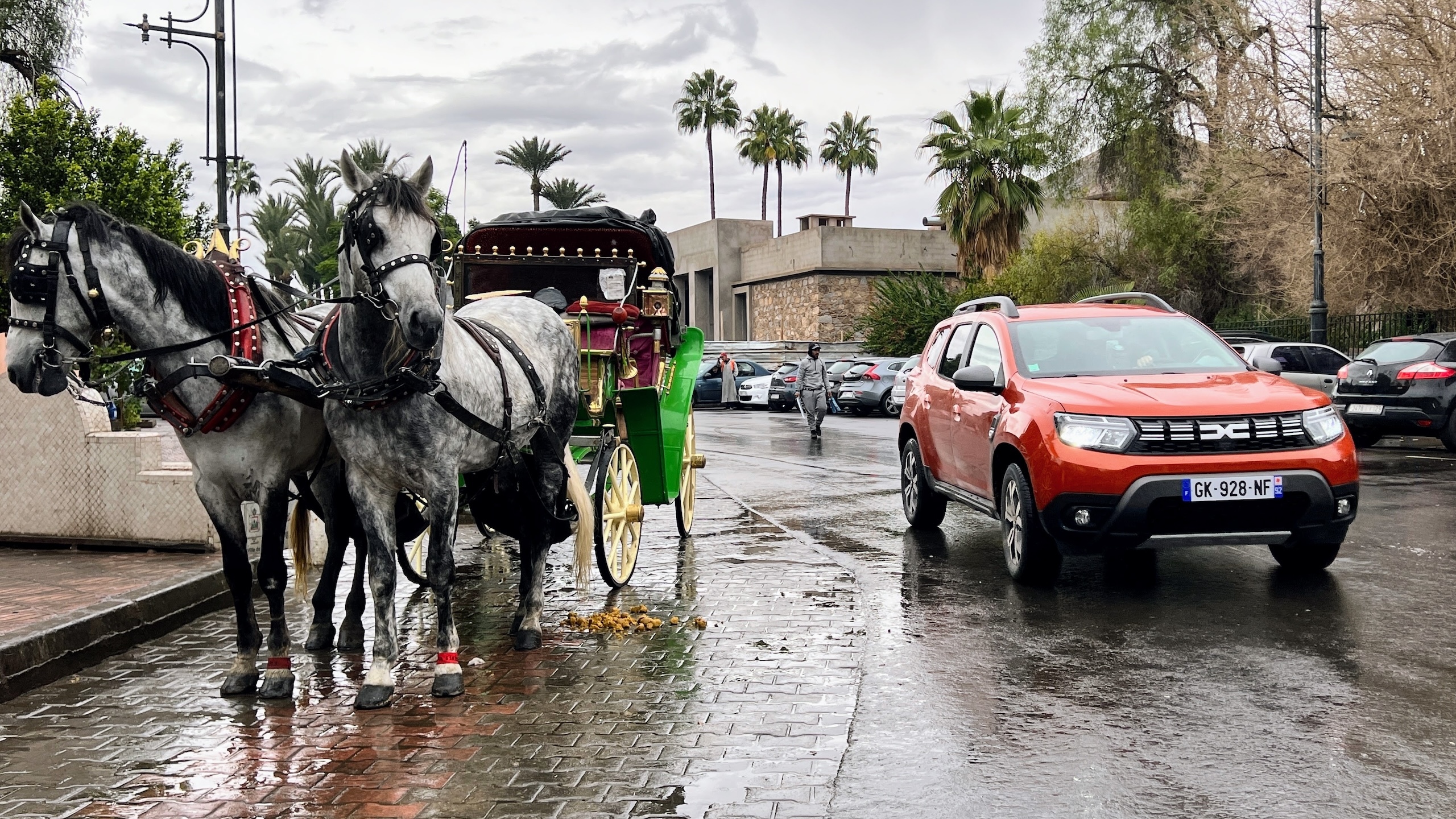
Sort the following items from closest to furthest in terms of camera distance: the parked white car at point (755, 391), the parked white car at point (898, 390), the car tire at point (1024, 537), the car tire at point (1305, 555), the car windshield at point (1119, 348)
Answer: the car tire at point (1024, 537) → the car tire at point (1305, 555) → the car windshield at point (1119, 348) → the parked white car at point (898, 390) → the parked white car at point (755, 391)

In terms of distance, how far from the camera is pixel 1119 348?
897 centimetres

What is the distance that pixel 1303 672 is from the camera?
5.87 meters

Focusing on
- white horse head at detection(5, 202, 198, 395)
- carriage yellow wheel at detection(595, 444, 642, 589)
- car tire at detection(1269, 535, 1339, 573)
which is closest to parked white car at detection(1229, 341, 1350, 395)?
car tire at detection(1269, 535, 1339, 573)

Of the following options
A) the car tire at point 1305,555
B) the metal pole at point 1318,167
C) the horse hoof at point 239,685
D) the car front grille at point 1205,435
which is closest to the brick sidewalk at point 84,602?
the horse hoof at point 239,685

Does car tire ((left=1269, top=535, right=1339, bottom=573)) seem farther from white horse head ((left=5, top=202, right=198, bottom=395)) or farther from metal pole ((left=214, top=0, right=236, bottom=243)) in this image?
metal pole ((left=214, top=0, right=236, bottom=243))

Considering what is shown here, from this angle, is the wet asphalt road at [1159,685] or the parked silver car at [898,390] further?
the parked silver car at [898,390]

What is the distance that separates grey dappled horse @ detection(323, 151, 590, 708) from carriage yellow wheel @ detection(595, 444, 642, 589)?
55.6 inches

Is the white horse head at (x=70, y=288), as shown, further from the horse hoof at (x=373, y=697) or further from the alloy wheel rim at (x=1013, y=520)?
the alloy wheel rim at (x=1013, y=520)

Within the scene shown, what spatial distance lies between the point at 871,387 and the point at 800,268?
55.5ft

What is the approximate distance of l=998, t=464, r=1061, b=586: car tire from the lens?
795 cm

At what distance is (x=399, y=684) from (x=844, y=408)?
28.9m

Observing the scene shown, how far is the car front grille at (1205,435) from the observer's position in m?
7.48

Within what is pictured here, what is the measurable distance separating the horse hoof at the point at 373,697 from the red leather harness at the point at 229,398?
134cm

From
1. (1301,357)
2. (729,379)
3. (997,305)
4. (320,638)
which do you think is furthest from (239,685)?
(729,379)
